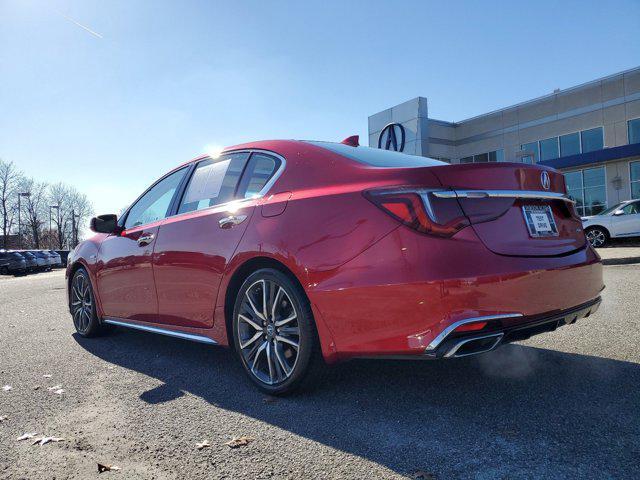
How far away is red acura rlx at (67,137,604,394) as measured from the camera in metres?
2.28

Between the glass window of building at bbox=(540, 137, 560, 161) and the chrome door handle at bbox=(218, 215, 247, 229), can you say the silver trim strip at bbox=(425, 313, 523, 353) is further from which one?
the glass window of building at bbox=(540, 137, 560, 161)

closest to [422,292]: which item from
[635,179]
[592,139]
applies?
Result: [635,179]

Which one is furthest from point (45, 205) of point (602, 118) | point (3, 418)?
point (3, 418)

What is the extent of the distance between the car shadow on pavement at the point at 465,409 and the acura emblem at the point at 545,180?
45.5 inches

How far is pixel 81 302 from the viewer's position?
5.16 m

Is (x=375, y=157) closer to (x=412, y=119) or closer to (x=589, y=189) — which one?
(x=589, y=189)

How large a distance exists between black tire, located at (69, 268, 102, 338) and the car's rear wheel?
1504 cm

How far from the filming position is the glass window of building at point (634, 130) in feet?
78.6

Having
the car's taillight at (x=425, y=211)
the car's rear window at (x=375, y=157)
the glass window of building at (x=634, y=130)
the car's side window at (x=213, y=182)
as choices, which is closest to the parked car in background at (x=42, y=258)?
the car's side window at (x=213, y=182)

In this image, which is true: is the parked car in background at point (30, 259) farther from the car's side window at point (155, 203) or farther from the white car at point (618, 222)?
the white car at point (618, 222)

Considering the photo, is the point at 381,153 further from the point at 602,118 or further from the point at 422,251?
the point at 602,118

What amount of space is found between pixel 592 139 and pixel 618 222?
12839 millimetres

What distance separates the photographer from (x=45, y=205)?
65312mm

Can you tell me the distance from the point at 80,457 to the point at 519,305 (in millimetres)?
2177
